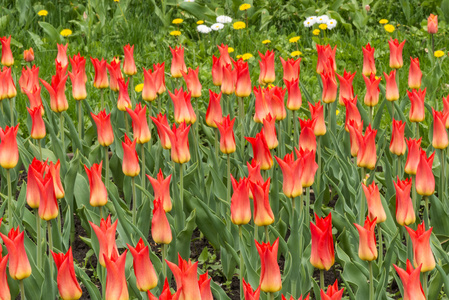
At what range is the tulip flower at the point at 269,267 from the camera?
163 centimetres

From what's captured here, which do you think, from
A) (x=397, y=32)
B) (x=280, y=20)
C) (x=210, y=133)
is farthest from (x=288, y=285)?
(x=280, y=20)

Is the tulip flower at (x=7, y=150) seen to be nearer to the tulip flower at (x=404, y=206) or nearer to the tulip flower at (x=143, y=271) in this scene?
the tulip flower at (x=143, y=271)

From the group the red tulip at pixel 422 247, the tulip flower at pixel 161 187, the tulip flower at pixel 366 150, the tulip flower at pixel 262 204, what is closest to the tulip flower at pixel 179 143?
the tulip flower at pixel 161 187

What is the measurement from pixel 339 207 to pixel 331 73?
0.60 metres

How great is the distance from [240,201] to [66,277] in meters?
0.51

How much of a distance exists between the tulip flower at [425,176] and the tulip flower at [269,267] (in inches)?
24.9

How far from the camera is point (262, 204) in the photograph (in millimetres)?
1911

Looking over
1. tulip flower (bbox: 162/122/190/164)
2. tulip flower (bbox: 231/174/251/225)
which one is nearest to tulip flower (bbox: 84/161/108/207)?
Result: tulip flower (bbox: 162/122/190/164)

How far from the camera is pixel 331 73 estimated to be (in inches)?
115

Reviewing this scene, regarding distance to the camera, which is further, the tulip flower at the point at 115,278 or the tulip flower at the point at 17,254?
the tulip flower at the point at 17,254

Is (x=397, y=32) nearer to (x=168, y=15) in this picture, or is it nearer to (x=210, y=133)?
(x=168, y=15)

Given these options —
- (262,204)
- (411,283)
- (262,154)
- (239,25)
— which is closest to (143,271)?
(262,204)

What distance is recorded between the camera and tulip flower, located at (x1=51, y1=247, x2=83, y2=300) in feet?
5.38

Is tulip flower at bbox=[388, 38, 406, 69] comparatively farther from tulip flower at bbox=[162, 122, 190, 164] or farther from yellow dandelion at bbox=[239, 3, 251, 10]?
yellow dandelion at bbox=[239, 3, 251, 10]
